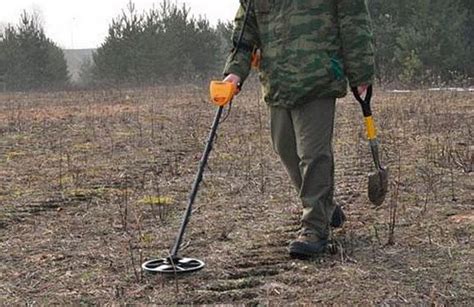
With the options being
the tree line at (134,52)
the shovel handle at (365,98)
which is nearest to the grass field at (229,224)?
the shovel handle at (365,98)

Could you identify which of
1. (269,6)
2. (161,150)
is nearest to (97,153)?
(161,150)

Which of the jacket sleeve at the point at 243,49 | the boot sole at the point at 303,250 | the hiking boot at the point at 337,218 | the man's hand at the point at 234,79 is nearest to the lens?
the boot sole at the point at 303,250

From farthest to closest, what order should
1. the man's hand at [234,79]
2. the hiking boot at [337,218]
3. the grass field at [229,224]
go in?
the hiking boot at [337,218] < the man's hand at [234,79] < the grass field at [229,224]

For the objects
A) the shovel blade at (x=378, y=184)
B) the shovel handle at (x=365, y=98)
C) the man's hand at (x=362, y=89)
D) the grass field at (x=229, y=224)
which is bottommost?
the grass field at (x=229, y=224)

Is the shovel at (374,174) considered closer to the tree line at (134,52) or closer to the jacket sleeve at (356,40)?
the jacket sleeve at (356,40)

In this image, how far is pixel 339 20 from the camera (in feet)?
12.3

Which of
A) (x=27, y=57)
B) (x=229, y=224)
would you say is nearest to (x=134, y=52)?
(x=27, y=57)

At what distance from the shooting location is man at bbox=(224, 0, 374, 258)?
12.1ft

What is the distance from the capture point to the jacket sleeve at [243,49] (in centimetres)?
402

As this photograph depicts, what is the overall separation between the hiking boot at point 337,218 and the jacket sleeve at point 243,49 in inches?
38.9

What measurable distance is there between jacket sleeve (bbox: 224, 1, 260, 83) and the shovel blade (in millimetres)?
955

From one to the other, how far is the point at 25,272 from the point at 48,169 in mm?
3630

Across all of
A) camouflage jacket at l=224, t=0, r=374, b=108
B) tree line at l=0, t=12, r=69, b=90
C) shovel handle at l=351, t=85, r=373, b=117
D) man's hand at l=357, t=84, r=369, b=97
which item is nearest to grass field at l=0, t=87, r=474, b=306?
shovel handle at l=351, t=85, r=373, b=117

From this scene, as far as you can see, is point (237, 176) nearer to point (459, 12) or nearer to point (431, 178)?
point (431, 178)
